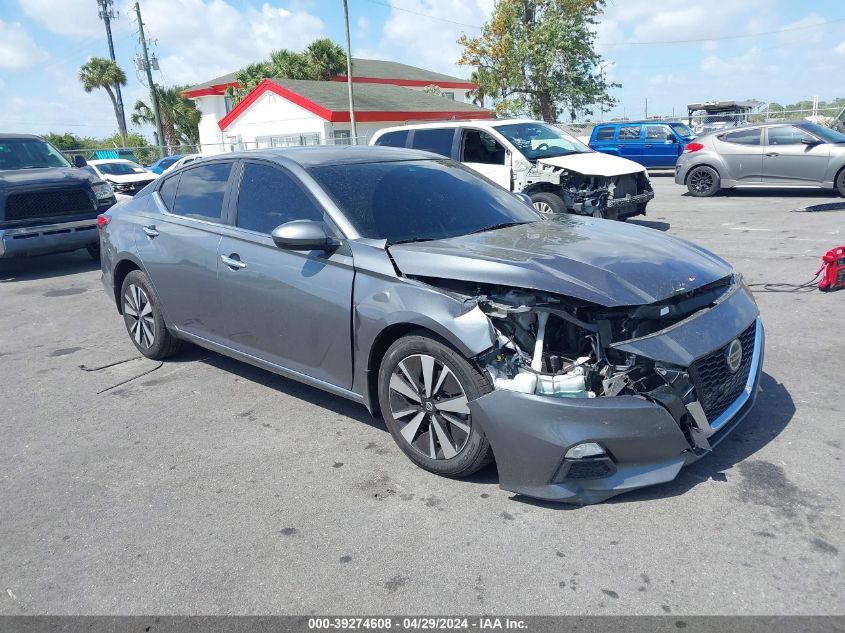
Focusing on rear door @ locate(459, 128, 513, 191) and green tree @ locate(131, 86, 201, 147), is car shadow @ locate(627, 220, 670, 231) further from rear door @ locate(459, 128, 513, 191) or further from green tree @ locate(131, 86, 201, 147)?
green tree @ locate(131, 86, 201, 147)

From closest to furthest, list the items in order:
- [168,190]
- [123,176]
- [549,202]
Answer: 1. [168,190]
2. [549,202]
3. [123,176]

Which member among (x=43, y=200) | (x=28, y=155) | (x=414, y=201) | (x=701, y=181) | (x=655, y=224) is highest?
(x=28, y=155)

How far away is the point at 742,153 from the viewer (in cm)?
1466

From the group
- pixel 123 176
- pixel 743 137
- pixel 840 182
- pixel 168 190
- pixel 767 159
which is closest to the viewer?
pixel 168 190

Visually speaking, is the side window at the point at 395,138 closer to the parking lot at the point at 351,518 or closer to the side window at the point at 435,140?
the side window at the point at 435,140

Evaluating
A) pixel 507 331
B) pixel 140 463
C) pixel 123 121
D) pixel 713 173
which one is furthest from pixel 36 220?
pixel 123 121

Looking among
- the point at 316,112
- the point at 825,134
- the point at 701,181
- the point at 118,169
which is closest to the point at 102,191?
the point at 701,181

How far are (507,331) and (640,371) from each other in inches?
26.0

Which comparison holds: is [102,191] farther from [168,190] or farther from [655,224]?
[655,224]

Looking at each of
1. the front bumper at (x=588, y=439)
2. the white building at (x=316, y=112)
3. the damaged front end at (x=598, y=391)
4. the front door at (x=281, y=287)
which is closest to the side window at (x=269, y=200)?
the front door at (x=281, y=287)

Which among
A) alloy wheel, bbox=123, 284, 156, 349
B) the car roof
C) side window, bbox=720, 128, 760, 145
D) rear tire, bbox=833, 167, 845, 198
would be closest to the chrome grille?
the car roof

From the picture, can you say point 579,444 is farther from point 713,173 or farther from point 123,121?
point 123,121

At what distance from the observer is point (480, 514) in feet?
10.8

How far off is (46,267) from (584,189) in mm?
8609
